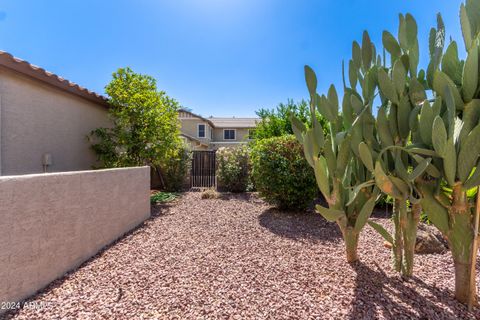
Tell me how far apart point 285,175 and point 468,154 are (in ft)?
12.7

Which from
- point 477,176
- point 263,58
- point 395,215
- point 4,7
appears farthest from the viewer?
point 263,58

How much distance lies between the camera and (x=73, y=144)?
227 inches

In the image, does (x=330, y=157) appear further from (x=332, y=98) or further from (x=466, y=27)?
(x=466, y=27)

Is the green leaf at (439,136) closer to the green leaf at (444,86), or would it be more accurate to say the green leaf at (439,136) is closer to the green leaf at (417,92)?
the green leaf at (444,86)

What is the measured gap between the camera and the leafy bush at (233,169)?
28.6ft

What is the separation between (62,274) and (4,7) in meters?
5.20

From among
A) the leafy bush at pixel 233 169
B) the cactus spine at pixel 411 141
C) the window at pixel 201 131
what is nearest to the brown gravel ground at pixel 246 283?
the cactus spine at pixel 411 141

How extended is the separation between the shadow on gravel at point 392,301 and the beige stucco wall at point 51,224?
320 centimetres

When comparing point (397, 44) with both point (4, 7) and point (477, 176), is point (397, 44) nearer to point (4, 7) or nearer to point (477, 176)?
point (477, 176)

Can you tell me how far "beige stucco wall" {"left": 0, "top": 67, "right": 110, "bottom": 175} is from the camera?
13.5 feet

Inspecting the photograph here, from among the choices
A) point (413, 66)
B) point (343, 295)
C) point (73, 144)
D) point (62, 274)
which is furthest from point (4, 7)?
point (343, 295)

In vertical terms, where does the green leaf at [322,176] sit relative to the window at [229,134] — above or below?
below

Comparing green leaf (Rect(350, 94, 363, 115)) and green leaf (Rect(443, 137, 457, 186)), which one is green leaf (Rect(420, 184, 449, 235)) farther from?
green leaf (Rect(350, 94, 363, 115))

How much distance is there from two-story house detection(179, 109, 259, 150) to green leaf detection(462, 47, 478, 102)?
18.1 m
